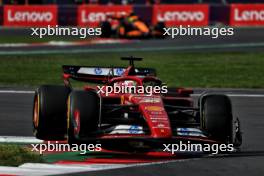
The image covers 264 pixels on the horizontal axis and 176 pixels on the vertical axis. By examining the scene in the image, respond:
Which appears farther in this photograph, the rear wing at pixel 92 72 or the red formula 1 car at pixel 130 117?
the rear wing at pixel 92 72

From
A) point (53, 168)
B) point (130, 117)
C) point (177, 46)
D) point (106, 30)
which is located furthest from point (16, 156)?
point (106, 30)

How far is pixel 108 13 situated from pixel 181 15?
307 cm

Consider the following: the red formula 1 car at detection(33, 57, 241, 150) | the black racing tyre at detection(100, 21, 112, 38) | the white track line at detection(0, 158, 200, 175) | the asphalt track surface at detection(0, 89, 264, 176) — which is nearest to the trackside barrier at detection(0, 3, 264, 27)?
the black racing tyre at detection(100, 21, 112, 38)

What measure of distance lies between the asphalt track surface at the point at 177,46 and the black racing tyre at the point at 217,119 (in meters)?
16.4

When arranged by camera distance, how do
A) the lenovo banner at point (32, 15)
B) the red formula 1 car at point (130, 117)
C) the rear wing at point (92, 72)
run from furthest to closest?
1. the lenovo banner at point (32, 15)
2. the rear wing at point (92, 72)
3. the red formula 1 car at point (130, 117)

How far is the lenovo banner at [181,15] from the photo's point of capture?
3756 centimetres

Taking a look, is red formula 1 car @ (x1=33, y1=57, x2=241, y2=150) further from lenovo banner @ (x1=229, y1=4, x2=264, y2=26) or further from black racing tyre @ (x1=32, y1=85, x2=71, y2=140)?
lenovo banner @ (x1=229, y1=4, x2=264, y2=26)

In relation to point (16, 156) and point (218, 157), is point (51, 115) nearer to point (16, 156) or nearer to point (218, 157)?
point (16, 156)

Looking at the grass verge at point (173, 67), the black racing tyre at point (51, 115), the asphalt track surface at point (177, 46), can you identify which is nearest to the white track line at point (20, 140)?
the black racing tyre at point (51, 115)

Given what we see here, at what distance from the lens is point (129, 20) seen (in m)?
31.6

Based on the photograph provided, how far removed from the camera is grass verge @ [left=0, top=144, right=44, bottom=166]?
30.2ft

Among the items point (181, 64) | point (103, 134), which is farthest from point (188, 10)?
point (103, 134)

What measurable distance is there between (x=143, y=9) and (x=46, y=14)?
4.09m

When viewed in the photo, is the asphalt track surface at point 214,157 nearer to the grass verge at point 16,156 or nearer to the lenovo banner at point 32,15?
the grass verge at point 16,156
